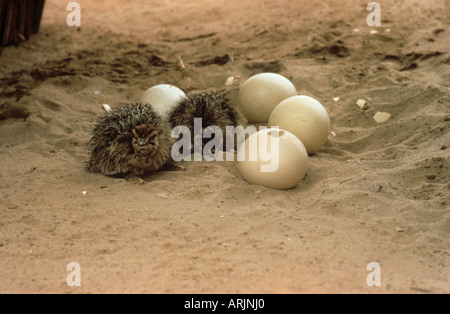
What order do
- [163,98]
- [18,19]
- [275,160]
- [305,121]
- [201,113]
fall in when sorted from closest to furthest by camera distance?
[275,160]
[305,121]
[201,113]
[163,98]
[18,19]

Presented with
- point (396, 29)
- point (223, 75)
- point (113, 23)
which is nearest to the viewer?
point (223, 75)

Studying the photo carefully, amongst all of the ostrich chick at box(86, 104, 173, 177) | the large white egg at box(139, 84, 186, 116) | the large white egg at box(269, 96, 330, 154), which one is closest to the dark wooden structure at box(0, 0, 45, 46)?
the large white egg at box(139, 84, 186, 116)

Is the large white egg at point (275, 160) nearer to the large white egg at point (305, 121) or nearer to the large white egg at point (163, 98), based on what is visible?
the large white egg at point (305, 121)

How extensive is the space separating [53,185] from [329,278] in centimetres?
250

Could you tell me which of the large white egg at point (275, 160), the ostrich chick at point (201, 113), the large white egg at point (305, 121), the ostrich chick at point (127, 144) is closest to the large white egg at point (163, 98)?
the ostrich chick at point (201, 113)

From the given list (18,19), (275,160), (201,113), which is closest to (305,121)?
(275,160)

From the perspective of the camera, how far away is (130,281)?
10.3ft

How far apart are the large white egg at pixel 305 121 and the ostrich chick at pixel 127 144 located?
43.9 inches

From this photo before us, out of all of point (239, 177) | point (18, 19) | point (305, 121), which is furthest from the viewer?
point (18, 19)

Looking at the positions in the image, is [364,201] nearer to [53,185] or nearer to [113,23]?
[53,185]

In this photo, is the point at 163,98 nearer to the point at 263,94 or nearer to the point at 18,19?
the point at 263,94

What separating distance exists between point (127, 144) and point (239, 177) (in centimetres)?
99

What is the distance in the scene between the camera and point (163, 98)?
5.64 meters

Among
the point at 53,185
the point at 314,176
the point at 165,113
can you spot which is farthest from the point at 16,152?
the point at 314,176
